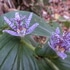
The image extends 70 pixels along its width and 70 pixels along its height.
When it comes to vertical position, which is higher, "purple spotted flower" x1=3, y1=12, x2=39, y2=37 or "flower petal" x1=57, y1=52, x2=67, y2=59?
"purple spotted flower" x1=3, y1=12, x2=39, y2=37

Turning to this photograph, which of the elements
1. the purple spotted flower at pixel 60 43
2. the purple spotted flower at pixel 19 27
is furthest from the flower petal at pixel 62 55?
the purple spotted flower at pixel 19 27

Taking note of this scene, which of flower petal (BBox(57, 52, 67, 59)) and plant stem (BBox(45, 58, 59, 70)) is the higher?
flower petal (BBox(57, 52, 67, 59))

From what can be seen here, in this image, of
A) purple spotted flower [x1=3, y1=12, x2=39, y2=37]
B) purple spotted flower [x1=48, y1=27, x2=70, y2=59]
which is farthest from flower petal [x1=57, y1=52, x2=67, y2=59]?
purple spotted flower [x1=3, y1=12, x2=39, y2=37]

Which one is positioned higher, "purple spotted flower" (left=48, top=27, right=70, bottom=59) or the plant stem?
"purple spotted flower" (left=48, top=27, right=70, bottom=59)

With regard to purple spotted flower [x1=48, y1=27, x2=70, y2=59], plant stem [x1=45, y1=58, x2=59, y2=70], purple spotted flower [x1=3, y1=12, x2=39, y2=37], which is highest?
purple spotted flower [x1=3, y1=12, x2=39, y2=37]

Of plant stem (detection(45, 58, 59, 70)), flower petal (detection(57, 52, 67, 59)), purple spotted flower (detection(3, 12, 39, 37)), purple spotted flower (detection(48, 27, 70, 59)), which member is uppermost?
purple spotted flower (detection(3, 12, 39, 37))

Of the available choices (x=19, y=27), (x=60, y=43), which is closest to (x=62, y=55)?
(x=60, y=43)

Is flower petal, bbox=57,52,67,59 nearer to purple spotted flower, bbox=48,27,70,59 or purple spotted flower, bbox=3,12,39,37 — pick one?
purple spotted flower, bbox=48,27,70,59

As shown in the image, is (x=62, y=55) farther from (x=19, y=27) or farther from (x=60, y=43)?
(x=19, y=27)

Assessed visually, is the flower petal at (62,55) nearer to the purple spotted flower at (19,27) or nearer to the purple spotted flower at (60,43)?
the purple spotted flower at (60,43)

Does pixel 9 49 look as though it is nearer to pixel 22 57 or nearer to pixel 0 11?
pixel 22 57

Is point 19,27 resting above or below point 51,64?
above
